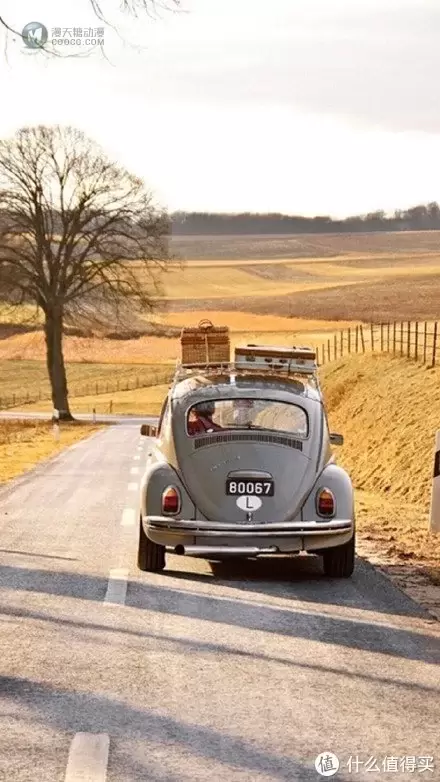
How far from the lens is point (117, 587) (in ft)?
33.9

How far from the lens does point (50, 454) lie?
36.2m

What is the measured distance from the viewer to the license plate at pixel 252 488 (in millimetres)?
11125

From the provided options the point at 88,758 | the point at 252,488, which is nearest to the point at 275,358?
the point at 252,488

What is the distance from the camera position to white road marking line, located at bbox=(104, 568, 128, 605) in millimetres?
9727

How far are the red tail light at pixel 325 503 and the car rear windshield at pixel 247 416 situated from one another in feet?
2.18

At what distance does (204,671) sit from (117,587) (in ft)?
10.2

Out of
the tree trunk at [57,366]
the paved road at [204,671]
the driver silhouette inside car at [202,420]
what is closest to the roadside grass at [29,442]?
the tree trunk at [57,366]

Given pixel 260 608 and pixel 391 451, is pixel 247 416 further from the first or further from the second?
pixel 391 451

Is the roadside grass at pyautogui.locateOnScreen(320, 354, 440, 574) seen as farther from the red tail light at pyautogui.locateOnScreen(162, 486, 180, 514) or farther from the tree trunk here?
the tree trunk

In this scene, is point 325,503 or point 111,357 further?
point 111,357

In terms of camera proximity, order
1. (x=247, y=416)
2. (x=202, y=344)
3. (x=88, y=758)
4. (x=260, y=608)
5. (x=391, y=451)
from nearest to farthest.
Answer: (x=88, y=758), (x=260, y=608), (x=247, y=416), (x=202, y=344), (x=391, y=451)

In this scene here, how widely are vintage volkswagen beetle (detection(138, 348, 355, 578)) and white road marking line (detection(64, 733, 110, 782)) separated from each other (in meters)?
5.27

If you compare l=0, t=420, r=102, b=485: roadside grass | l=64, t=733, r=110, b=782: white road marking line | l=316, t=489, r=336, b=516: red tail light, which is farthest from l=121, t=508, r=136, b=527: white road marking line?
l=64, t=733, r=110, b=782: white road marking line

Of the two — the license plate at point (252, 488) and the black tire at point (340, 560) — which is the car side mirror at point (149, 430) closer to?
the license plate at point (252, 488)
